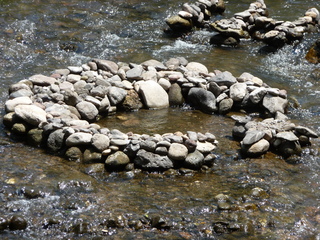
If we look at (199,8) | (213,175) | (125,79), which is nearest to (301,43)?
(199,8)

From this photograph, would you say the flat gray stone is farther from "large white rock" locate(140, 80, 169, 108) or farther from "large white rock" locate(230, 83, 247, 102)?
"large white rock" locate(230, 83, 247, 102)

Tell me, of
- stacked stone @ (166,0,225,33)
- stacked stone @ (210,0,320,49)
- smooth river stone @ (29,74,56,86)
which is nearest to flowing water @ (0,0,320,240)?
smooth river stone @ (29,74,56,86)

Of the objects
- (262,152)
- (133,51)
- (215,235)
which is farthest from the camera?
(133,51)

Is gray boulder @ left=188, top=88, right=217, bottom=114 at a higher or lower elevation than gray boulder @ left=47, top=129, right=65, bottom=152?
lower

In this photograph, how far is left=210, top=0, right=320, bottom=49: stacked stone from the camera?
39.4 feet

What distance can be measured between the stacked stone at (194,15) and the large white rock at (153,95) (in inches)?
168

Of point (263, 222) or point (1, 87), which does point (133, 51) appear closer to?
point (1, 87)

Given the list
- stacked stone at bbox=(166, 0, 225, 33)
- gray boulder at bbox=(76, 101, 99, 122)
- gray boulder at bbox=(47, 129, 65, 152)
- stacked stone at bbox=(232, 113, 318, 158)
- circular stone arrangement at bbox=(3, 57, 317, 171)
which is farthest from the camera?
stacked stone at bbox=(166, 0, 225, 33)

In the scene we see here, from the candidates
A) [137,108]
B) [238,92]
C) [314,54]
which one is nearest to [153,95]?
[137,108]

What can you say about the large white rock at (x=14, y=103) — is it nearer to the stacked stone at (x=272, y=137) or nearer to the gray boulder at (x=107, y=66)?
the gray boulder at (x=107, y=66)

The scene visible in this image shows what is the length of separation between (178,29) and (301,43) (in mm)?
3207

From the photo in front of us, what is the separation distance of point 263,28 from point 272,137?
616 centimetres

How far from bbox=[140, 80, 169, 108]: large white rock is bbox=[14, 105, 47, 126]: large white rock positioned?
2017 millimetres

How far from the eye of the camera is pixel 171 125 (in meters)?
8.12
